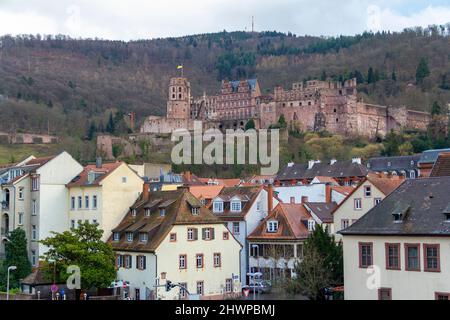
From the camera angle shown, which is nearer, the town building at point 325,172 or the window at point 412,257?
the window at point 412,257

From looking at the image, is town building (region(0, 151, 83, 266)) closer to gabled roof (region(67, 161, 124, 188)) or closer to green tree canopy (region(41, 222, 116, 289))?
gabled roof (region(67, 161, 124, 188))

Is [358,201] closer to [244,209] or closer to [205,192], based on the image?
[244,209]

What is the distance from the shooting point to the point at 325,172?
298ft

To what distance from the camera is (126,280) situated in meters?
42.1

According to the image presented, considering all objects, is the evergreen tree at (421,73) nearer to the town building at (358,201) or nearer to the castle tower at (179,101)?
the castle tower at (179,101)

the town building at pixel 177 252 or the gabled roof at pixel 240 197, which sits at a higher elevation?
the gabled roof at pixel 240 197

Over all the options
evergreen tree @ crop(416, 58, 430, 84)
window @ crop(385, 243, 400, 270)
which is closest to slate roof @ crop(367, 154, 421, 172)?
window @ crop(385, 243, 400, 270)

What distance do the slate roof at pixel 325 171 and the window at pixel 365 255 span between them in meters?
56.2

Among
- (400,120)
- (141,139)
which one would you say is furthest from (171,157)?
(400,120)

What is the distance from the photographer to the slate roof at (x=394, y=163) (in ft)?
294

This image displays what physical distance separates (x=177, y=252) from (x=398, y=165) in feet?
186

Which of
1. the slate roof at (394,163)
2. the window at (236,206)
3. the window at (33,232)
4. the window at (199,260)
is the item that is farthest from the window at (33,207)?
the slate roof at (394,163)

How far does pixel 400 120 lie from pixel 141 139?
55.9 meters
